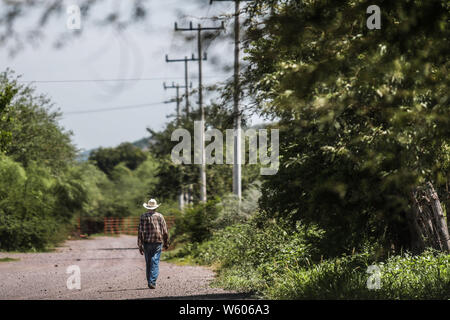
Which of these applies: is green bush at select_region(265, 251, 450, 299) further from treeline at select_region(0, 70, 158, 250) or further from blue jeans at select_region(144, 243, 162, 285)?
treeline at select_region(0, 70, 158, 250)

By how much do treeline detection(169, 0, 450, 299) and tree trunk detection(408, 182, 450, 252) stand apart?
0.08 ft

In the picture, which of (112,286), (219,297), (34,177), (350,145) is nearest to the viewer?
(350,145)

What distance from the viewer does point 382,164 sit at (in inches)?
291

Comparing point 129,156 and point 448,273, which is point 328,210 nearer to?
point 448,273

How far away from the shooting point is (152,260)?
1346 cm

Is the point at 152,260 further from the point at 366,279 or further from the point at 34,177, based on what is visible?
the point at 34,177

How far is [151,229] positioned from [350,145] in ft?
18.6

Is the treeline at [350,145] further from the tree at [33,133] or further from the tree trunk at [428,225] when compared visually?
the tree at [33,133]

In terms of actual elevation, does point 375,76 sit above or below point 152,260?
above

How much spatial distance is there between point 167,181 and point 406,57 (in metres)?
→ 33.9

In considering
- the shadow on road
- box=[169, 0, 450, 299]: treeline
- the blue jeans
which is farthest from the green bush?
the blue jeans

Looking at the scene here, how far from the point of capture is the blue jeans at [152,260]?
44.2ft

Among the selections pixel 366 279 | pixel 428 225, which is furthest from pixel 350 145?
pixel 428 225
